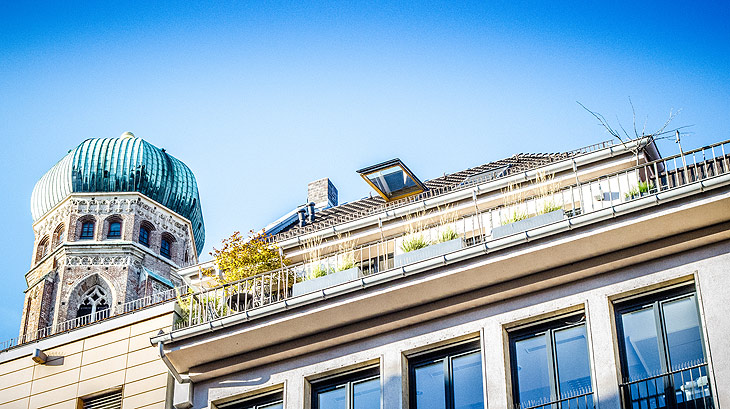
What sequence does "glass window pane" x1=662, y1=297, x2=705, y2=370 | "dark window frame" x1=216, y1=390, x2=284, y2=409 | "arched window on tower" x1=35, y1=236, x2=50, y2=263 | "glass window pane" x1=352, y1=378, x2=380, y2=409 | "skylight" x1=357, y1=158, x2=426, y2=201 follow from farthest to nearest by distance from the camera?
1. "arched window on tower" x1=35, y1=236, x2=50, y2=263
2. "skylight" x1=357, y1=158, x2=426, y2=201
3. "dark window frame" x1=216, y1=390, x2=284, y2=409
4. "glass window pane" x1=352, y1=378, x2=380, y2=409
5. "glass window pane" x1=662, y1=297, x2=705, y2=370

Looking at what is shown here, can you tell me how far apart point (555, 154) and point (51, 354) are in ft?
33.9

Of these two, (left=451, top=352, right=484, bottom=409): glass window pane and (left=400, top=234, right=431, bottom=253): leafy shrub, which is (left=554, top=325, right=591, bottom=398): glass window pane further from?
(left=400, top=234, right=431, bottom=253): leafy shrub

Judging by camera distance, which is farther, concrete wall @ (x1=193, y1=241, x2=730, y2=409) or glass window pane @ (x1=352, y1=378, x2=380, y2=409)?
glass window pane @ (x1=352, y1=378, x2=380, y2=409)

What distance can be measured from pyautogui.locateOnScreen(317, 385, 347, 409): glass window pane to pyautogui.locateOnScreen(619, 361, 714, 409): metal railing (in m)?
4.16

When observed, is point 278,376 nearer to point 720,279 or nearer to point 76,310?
point 720,279

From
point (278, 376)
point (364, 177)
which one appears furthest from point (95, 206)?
point (278, 376)

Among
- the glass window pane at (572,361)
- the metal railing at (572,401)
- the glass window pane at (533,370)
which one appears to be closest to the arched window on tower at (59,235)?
the glass window pane at (533,370)

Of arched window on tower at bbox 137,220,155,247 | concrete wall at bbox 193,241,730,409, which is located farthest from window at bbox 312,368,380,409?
arched window on tower at bbox 137,220,155,247

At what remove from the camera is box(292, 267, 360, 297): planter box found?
59.2ft

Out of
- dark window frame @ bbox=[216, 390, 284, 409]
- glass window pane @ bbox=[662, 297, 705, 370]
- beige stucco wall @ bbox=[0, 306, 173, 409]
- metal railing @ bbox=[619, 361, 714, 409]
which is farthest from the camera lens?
beige stucco wall @ bbox=[0, 306, 173, 409]

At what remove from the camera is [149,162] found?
6775 centimetres

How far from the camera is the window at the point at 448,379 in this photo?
15.9 meters

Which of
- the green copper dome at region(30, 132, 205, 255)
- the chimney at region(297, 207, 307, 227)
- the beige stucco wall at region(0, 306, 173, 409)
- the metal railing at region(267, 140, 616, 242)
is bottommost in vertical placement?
the beige stucco wall at region(0, 306, 173, 409)

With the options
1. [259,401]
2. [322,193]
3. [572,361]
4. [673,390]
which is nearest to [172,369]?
[259,401]
